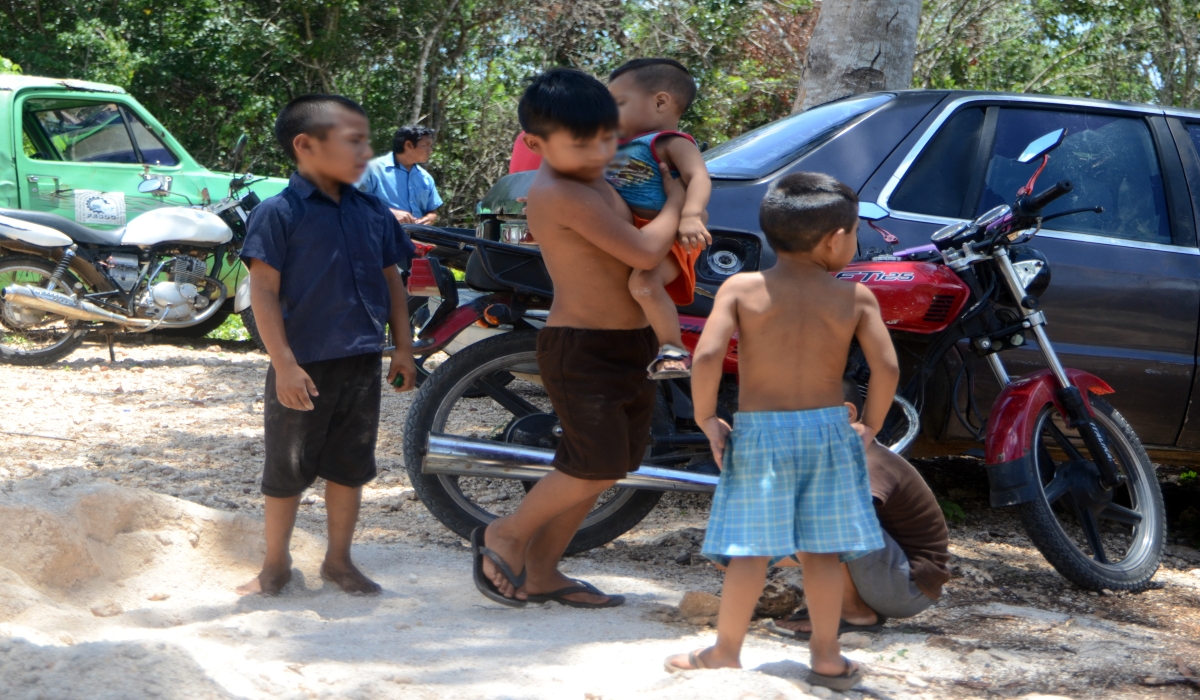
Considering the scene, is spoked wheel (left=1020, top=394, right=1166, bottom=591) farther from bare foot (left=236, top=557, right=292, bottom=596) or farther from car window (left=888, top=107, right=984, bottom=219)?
bare foot (left=236, top=557, right=292, bottom=596)

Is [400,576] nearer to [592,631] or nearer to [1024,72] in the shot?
[592,631]

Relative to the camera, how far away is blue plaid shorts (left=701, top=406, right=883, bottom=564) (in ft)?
8.12

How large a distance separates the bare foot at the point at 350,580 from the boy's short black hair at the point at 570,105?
1.42 meters

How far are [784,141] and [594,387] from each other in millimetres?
1648

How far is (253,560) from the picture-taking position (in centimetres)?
346

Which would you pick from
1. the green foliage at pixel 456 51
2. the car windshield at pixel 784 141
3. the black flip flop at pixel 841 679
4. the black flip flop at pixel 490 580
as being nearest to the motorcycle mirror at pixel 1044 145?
the car windshield at pixel 784 141

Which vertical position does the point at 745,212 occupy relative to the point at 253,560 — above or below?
above

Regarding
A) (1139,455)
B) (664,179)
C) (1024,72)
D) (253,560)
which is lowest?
(253,560)

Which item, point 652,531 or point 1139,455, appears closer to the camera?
point 1139,455

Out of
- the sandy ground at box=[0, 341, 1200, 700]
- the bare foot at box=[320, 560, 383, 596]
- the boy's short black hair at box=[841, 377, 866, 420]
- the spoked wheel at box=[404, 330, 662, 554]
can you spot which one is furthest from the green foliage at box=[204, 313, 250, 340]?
the boy's short black hair at box=[841, 377, 866, 420]

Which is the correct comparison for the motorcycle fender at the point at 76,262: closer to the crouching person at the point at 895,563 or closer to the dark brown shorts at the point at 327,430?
the dark brown shorts at the point at 327,430

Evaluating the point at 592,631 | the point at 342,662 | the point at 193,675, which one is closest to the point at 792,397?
the point at 592,631

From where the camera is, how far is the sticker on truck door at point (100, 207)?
26.1 feet

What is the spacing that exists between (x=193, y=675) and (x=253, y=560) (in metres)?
1.30
